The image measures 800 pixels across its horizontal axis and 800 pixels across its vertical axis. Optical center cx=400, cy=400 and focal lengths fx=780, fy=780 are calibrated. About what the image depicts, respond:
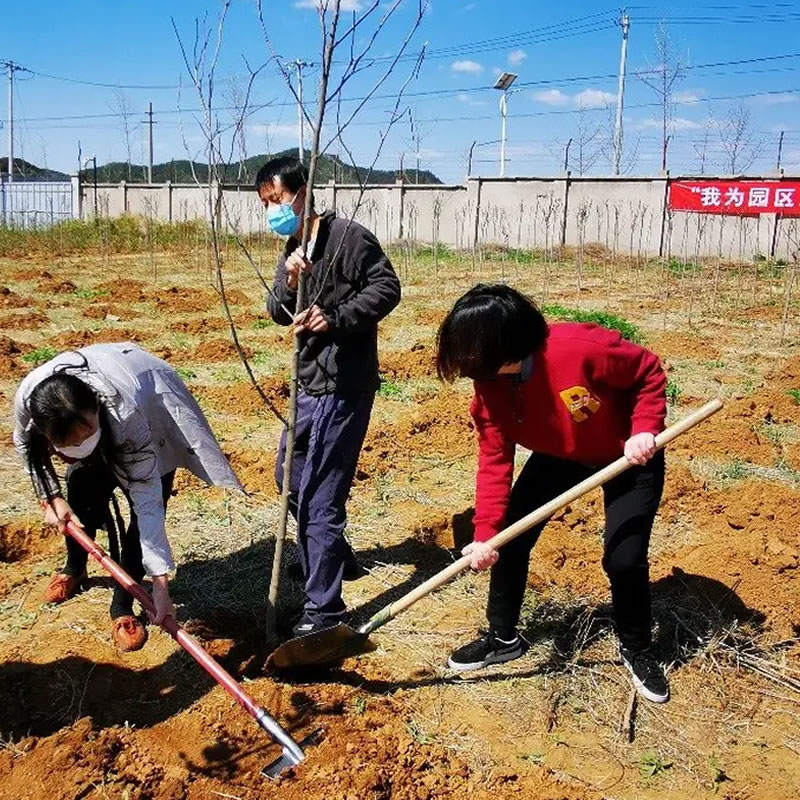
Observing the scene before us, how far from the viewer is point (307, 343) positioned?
8.93 ft

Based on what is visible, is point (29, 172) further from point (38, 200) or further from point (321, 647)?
point (321, 647)

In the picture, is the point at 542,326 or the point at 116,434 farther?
the point at 116,434

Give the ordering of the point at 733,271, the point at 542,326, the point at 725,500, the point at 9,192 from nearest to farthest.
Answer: the point at 542,326, the point at 725,500, the point at 733,271, the point at 9,192

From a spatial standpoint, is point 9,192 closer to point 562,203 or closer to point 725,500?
point 562,203

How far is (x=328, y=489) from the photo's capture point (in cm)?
269

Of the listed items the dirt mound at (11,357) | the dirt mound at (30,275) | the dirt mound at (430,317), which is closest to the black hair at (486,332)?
the dirt mound at (11,357)

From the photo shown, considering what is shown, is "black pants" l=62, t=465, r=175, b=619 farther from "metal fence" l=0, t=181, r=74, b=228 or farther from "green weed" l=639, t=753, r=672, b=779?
"metal fence" l=0, t=181, r=74, b=228

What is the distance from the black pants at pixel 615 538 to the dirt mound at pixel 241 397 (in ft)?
11.5

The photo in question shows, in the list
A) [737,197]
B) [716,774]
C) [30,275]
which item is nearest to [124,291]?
[30,275]

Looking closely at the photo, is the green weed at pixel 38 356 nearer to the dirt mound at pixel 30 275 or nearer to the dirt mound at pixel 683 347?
the dirt mound at pixel 30 275

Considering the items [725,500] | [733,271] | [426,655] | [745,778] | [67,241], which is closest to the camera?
[745,778]

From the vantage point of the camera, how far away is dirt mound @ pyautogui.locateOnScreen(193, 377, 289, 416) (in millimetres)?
5910

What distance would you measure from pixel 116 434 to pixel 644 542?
163cm

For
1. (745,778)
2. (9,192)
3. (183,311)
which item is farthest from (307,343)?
(9,192)
